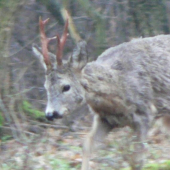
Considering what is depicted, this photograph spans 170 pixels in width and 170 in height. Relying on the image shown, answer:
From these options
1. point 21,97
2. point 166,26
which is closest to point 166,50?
point 21,97

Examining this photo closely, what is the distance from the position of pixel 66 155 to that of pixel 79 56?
1492mm

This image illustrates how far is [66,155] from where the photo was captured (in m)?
7.29

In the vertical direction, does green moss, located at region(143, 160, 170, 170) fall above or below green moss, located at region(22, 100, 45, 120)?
below

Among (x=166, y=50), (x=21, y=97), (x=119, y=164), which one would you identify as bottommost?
(x=119, y=164)

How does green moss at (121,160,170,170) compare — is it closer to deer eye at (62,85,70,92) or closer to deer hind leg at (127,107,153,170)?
Answer: deer hind leg at (127,107,153,170)

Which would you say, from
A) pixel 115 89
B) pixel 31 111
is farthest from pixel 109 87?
pixel 31 111

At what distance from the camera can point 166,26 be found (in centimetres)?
1144

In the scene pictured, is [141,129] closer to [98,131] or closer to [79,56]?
[98,131]

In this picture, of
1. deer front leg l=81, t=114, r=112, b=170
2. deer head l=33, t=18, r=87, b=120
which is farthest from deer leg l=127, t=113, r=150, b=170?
deer head l=33, t=18, r=87, b=120

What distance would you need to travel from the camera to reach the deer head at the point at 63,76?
21.7 feet

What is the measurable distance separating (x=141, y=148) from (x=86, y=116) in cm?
359

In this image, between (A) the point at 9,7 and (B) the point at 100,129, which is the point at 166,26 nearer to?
(A) the point at 9,7

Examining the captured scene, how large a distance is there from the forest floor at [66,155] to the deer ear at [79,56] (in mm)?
1064

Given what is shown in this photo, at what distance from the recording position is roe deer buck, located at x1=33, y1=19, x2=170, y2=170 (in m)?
6.68
